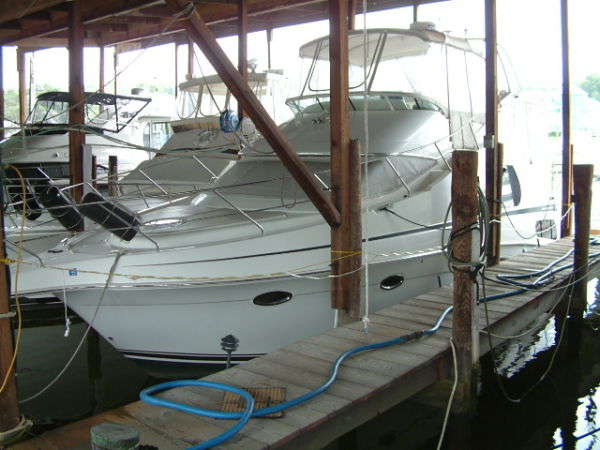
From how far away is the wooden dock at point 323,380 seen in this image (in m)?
3.09

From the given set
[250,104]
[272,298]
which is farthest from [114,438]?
[272,298]

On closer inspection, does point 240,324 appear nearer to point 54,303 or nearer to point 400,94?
point 400,94

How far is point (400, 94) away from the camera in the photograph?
699cm

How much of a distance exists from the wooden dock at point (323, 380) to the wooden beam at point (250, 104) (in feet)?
3.47

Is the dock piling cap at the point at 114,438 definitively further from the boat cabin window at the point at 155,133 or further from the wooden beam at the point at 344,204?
the boat cabin window at the point at 155,133

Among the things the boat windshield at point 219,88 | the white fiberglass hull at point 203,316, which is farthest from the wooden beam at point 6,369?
the boat windshield at point 219,88

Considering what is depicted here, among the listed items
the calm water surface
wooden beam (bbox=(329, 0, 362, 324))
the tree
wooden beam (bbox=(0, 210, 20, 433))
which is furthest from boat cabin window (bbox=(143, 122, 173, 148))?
the tree

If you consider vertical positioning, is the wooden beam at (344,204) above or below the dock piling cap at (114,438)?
above

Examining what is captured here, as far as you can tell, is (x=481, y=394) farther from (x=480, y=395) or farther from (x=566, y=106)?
(x=566, y=106)

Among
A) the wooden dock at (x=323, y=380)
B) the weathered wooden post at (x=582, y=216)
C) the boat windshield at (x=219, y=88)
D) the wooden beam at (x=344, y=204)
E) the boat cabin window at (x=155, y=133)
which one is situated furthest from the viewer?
the boat cabin window at (x=155, y=133)

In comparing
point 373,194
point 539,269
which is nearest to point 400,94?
point 373,194

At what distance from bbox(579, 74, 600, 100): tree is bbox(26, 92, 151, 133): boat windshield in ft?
170

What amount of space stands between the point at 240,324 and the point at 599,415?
3.40 metres

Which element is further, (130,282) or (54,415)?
(54,415)
